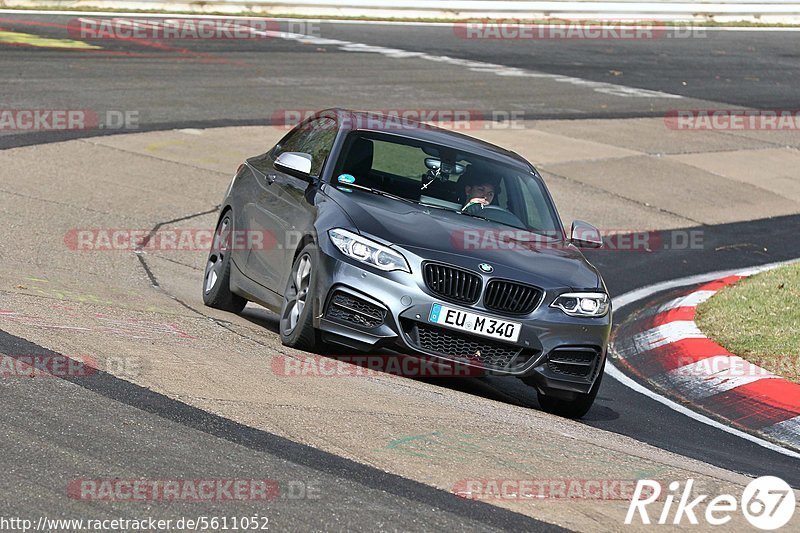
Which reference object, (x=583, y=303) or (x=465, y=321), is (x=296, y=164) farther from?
(x=583, y=303)

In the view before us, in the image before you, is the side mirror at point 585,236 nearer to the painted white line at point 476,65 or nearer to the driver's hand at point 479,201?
the driver's hand at point 479,201

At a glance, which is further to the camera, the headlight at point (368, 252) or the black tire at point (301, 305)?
the black tire at point (301, 305)

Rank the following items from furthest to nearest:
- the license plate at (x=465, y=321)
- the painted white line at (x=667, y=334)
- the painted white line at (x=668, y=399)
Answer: the painted white line at (x=667, y=334)
the painted white line at (x=668, y=399)
the license plate at (x=465, y=321)

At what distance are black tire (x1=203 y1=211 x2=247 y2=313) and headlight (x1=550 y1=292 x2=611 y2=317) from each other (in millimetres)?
2824

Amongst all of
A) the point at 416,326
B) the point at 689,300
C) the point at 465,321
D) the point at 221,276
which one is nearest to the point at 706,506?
the point at 465,321

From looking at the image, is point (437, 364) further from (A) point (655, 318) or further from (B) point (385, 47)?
(B) point (385, 47)

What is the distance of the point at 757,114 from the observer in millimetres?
24344

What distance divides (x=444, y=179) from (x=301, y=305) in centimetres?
151

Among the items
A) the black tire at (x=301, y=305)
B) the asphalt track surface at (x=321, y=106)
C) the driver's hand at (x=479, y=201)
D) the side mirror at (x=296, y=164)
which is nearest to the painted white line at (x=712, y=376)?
the asphalt track surface at (x=321, y=106)

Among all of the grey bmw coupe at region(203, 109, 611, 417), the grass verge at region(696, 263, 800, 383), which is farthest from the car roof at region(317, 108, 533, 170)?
the grass verge at region(696, 263, 800, 383)

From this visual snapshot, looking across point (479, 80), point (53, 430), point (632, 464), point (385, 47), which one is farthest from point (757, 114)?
point (53, 430)

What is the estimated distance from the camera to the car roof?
934 centimetres

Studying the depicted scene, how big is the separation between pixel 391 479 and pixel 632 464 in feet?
4.74

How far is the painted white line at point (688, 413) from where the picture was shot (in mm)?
8180
